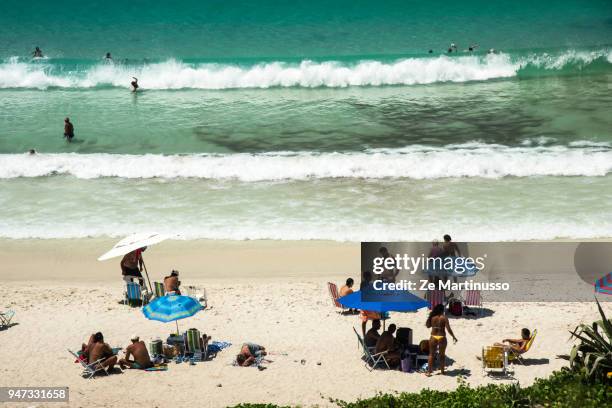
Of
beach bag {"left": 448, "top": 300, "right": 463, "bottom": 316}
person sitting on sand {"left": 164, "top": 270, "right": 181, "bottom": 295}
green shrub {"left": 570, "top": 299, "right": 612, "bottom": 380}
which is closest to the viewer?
green shrub {"left": 570, "top": 299, "right": 612, "bottom": 380}

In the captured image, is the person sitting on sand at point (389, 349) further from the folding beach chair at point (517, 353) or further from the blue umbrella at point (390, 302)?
→ the folding beach chair at point (517, 353)

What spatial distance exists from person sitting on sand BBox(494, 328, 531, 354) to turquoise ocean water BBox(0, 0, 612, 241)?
5.10 meters

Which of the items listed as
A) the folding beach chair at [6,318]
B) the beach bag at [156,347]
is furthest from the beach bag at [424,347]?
the folding beach chair at [6,318]

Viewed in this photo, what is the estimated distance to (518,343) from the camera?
39.5ft

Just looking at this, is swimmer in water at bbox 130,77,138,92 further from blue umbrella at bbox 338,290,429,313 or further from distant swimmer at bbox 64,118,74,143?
blue umbrella at bbox 338,290,429,313

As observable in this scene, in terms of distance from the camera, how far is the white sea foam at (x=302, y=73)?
33.6 m

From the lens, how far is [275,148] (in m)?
24.8

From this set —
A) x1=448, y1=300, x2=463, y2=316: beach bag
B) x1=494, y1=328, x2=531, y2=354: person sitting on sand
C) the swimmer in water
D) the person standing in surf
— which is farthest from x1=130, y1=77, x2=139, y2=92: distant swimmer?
x1=494, y1=328, x2=531, y2=354: person sitting on sand

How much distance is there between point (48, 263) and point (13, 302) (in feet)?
6.46

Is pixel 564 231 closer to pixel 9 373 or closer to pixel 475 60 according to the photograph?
pixel 9 373

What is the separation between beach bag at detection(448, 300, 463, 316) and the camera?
45.0 ft

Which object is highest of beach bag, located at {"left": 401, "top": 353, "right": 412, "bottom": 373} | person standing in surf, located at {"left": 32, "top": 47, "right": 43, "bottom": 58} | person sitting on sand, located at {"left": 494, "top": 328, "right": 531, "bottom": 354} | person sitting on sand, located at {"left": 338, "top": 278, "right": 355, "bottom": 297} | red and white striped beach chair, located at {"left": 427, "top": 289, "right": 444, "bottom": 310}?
person standing in surf, located at {"left": 32, "top": 47, "right": 43, "bottom": 58}

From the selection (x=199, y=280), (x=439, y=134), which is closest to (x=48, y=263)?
(x=199, y=280)

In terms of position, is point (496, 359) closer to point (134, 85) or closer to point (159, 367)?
A: point (159, 367)
